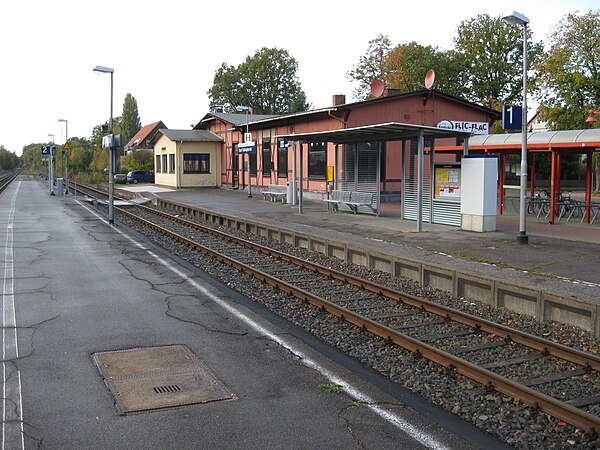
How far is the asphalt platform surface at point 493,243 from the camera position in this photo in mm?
10477

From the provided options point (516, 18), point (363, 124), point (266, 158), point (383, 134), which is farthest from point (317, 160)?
point (516, 18)

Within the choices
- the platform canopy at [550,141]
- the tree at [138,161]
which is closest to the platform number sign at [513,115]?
the platform canopy at [550,141]

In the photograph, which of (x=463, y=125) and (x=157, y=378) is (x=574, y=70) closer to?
(x=463, y=125)

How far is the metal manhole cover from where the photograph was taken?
560 cm

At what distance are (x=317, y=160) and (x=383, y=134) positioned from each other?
10.1 metres

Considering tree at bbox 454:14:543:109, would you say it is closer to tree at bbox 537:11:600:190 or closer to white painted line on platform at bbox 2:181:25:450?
tree at bbox 537:11:600:190

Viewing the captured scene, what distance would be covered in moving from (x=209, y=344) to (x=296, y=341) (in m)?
1.06

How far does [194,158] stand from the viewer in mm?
44656

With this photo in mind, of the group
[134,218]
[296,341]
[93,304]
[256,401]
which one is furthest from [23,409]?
[134,218]

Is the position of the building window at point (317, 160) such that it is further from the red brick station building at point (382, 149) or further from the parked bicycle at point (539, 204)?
the parked bicycle at point (539, 204)

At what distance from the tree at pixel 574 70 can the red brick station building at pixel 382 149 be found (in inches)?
196

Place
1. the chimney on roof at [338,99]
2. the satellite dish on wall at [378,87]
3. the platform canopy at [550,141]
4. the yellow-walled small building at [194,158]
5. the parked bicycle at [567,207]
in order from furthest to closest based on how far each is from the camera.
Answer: the yellow-walled small building at [194,158] < the chimney on roof at [338,99] < the satellite dish on wall at [378,87] < the parked bicycle at [567,207] < the platform canopy at [550,141]

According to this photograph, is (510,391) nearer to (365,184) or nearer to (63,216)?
(365,184)

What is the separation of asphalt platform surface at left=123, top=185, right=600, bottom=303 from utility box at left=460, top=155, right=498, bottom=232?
0.38 m
